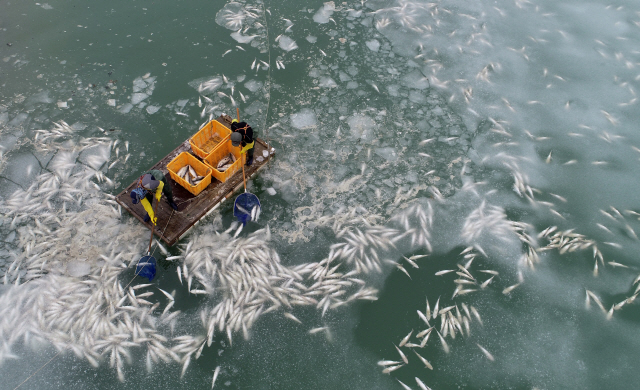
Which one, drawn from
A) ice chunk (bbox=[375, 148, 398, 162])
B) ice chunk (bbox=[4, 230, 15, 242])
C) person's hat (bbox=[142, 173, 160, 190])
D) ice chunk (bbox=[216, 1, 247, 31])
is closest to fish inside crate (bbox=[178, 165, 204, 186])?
person's hat (bbox=[142, 173, 160, 190])

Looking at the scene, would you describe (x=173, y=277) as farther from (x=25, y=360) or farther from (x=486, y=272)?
(x=486, y=272)

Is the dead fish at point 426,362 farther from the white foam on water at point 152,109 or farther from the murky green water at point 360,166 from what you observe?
the white foam on water at point 152,109

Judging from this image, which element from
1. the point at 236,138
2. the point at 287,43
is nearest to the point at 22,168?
the point at 236,138

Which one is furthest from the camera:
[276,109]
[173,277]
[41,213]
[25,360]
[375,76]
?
[375,76]

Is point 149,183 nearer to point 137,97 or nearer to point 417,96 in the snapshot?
point 137,97

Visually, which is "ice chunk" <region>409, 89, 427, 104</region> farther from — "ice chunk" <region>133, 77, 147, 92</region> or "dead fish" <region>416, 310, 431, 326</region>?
"ice chunk" <region>133, 77, 147, 92</region>

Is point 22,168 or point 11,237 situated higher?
point 22,168

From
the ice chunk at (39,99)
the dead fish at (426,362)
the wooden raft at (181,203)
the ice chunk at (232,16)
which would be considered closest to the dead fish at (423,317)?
the dead fish at (426,362)

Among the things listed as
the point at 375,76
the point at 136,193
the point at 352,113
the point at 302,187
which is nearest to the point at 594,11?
the point at 375,76
